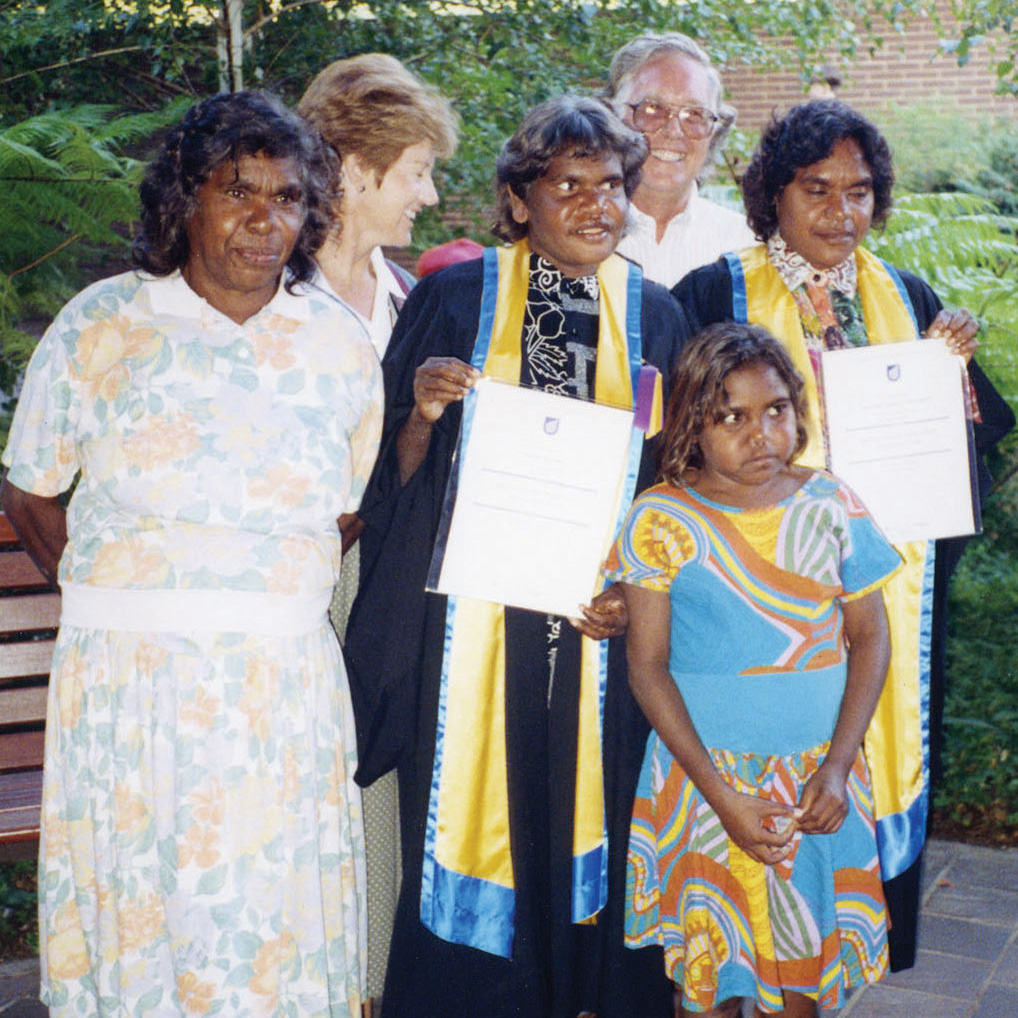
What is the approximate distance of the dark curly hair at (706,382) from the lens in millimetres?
2549

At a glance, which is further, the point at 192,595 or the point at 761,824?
the point at 761,824

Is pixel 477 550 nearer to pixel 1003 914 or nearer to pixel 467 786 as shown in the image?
pixel 467 786

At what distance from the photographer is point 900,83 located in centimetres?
1377

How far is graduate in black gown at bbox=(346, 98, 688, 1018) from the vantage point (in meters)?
2.78

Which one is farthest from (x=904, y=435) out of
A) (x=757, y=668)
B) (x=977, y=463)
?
(x=757, y=668)

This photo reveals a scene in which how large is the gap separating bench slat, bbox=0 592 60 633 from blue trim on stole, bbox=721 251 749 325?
75.9 inches

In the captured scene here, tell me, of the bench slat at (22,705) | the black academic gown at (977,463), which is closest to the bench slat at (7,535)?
the bench slat at (22,705)

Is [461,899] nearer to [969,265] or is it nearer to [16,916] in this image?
[16,916]

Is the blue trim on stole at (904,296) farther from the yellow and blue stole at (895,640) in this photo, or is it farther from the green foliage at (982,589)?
the green foliage at (982,589)

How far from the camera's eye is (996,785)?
4949 mm

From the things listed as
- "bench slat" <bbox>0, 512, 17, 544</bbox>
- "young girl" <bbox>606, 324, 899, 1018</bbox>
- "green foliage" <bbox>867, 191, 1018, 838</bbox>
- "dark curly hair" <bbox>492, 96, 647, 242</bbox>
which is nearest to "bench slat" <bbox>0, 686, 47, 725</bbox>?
"bench slat" <bbox>0, 512, 17, 544</bbox>

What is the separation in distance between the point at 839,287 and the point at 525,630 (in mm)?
1037

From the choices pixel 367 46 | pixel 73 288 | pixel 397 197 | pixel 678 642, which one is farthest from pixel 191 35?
pixel 678 642

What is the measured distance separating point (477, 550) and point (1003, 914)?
2.50 metres
